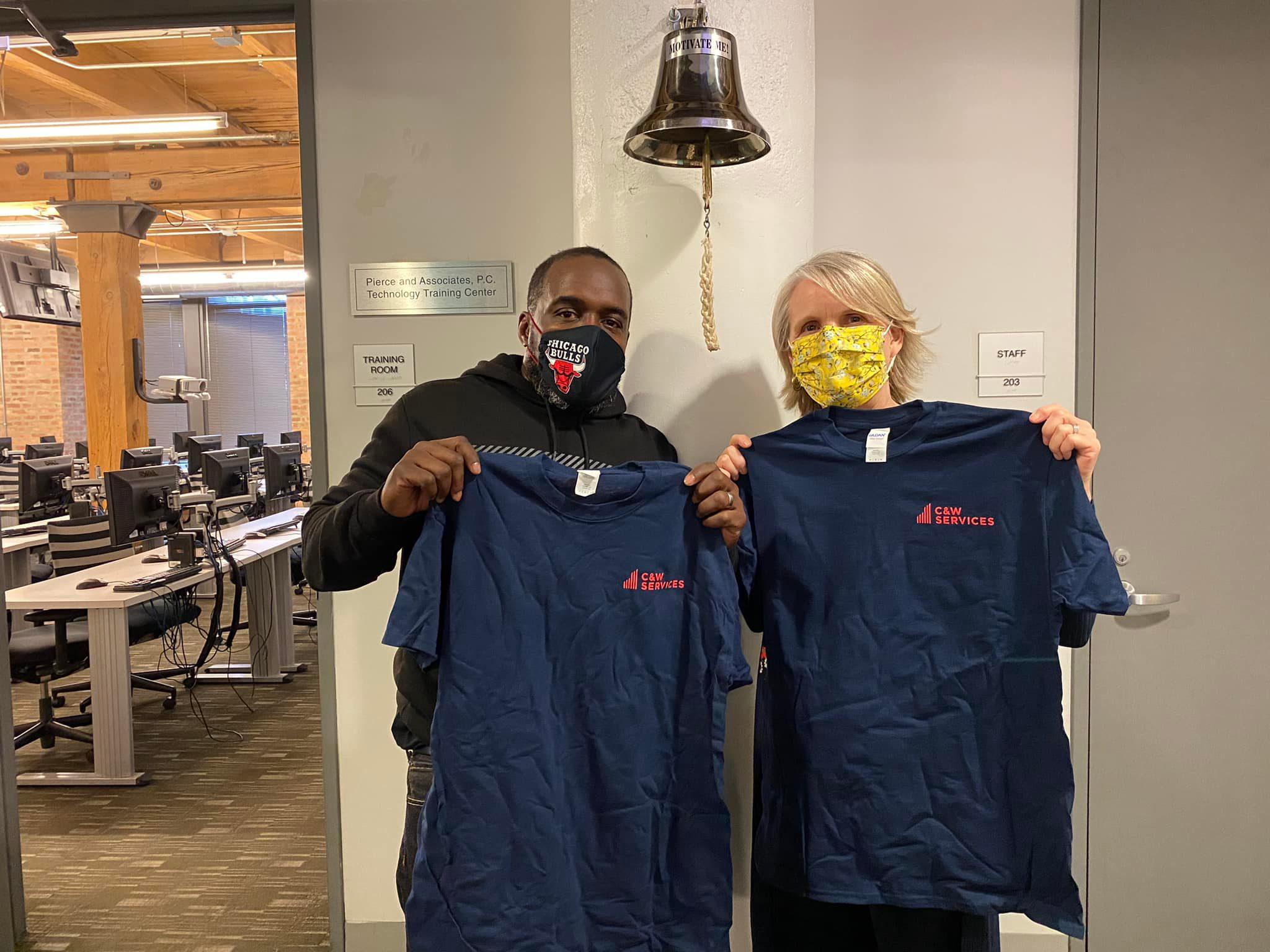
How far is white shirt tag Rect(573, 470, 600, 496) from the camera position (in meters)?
1.38

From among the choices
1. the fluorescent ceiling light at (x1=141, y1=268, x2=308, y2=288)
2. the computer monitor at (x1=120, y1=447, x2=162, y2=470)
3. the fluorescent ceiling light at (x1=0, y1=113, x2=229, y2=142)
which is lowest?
the computer monitor at (x1=120, y1=447, x2=162, y2=470)

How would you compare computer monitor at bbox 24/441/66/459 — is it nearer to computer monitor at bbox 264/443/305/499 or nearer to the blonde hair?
computer monitor at bbox 264/443/305/499

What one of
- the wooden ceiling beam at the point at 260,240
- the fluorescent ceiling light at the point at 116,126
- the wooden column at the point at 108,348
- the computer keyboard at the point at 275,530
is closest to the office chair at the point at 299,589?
the computer keyboard at the point at 275,530

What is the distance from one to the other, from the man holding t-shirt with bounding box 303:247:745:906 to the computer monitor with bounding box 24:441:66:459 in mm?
7822

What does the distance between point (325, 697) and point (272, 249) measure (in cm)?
1106

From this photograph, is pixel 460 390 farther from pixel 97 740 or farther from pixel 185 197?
pixel 185 197

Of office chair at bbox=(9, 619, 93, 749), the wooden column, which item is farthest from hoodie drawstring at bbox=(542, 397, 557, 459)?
the wooden column

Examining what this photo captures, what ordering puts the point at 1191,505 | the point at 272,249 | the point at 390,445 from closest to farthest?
the point at 390,445 < the point at 1191,505 < the point at 272,249

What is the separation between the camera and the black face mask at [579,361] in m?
1.44

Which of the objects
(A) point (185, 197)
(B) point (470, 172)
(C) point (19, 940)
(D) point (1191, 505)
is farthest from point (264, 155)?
(D) point (1191, 505)

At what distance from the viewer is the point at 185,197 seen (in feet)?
24.5

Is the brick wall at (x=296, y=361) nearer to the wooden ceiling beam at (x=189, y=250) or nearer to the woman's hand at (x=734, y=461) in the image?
the wooden ceiling beam at (x=189, y=250)

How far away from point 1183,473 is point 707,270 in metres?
1.56

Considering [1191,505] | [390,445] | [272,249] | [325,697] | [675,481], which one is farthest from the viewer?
[272,249]
